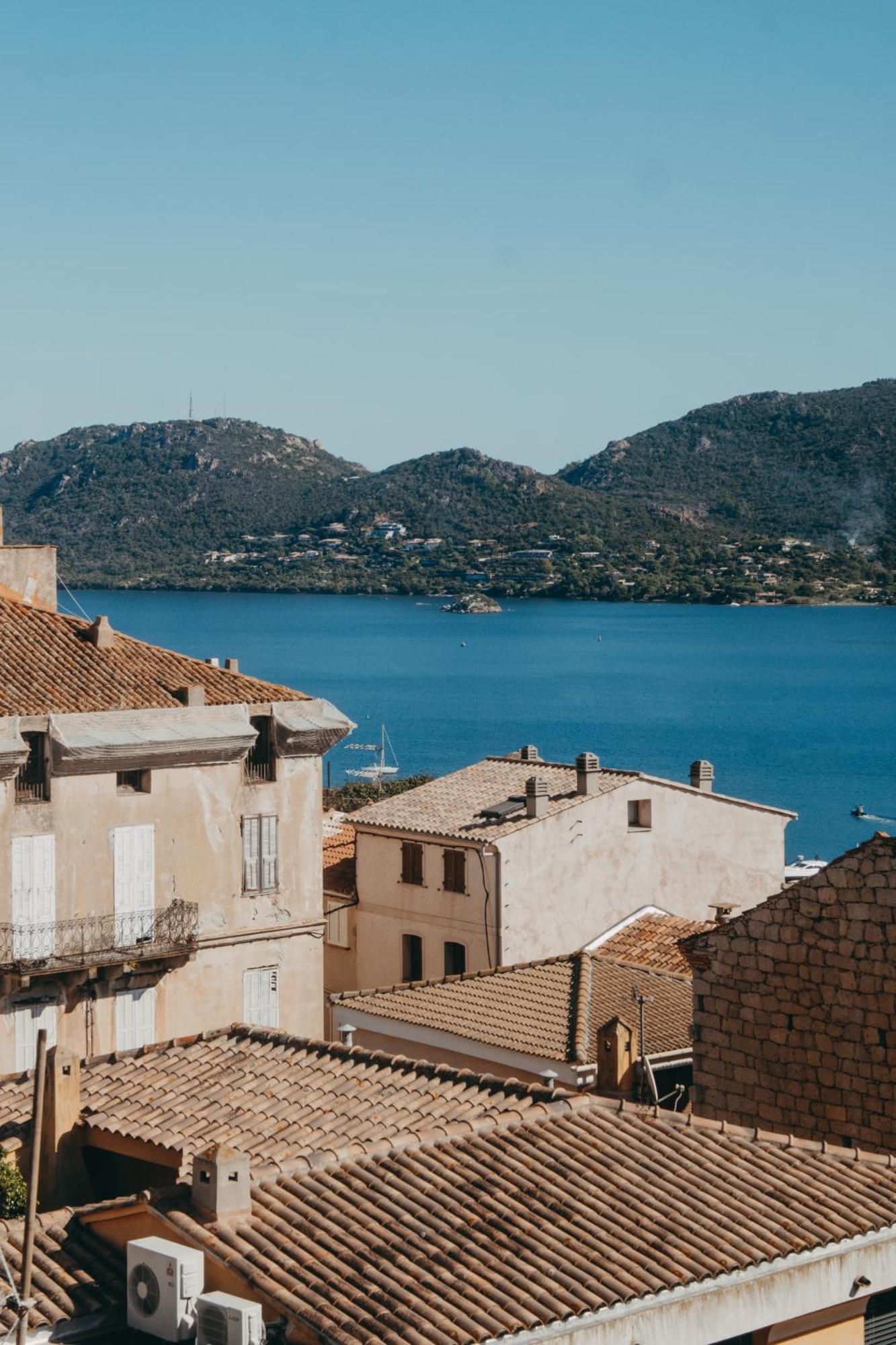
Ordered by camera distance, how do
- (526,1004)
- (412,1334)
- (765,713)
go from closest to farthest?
(412,1334), (526,1004), (765,713)

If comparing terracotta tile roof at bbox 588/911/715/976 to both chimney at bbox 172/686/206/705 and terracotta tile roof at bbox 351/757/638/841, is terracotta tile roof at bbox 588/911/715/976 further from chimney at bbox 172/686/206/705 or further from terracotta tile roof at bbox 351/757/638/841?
chimney at bbox 172/686/206/705

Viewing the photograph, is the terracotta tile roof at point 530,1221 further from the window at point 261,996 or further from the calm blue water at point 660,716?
the calm blue water at point 660,716

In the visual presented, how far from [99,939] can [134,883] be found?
2.86ft

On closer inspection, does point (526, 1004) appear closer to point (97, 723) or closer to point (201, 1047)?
point (97, 723)

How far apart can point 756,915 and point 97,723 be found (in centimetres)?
1028

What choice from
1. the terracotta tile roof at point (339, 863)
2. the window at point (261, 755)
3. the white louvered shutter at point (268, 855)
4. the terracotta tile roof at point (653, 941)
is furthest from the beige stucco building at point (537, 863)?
the window at point (261, 755)

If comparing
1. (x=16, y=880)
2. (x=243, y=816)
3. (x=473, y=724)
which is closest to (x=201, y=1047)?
(x=16, y=880)

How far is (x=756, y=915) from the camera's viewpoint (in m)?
17.9

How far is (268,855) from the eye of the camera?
89.9ft

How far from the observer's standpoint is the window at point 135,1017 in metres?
→ 25.4

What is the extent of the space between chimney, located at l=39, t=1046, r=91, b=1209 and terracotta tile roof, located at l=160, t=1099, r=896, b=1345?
259 cm

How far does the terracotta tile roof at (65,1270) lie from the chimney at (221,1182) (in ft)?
2.22

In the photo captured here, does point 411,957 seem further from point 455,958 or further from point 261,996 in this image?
point 261,996

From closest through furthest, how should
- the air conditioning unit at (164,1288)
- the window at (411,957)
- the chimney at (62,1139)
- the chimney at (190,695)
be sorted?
1. the air conditioning unit at (164,1288)
2. the chimney at (62,1139)
3. the chimney at (190,695)
4. the window at (411,957)
